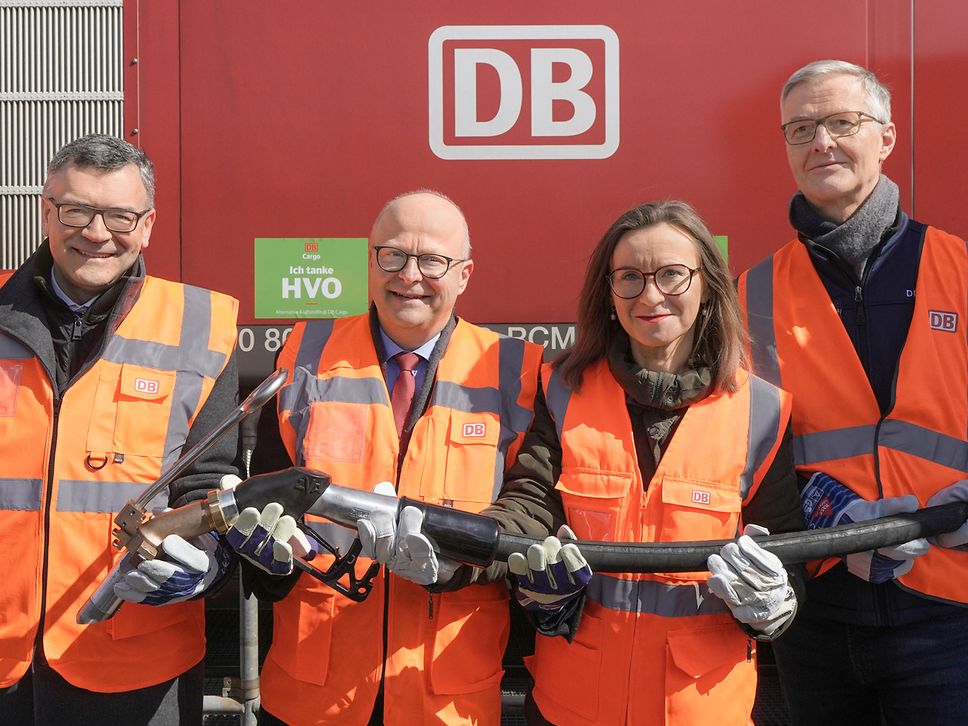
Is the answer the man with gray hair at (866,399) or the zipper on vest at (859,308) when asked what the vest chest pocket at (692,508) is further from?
the zipper on vest at (859,308)

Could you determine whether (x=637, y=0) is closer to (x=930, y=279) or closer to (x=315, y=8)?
(x=315, y=8)

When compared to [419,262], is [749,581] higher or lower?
lower

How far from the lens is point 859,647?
72.9 inches

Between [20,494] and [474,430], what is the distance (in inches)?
38.1

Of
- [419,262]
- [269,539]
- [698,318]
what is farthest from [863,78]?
[269,539]

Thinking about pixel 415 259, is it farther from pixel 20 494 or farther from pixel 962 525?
pixel 962 525

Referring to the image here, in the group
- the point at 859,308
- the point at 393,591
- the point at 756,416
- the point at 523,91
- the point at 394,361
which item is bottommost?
the point at 393,591

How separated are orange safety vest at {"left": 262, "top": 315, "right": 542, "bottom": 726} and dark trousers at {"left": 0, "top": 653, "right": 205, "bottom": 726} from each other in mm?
246

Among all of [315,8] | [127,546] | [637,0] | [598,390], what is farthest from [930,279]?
[315,8]

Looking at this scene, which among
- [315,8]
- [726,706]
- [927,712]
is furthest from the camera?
[315,8]

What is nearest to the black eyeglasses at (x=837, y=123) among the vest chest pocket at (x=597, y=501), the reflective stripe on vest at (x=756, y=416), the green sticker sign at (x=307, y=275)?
the reflective stripe on vest at (x=756, y=416)

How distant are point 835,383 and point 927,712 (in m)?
0.71

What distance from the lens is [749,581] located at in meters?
1.57

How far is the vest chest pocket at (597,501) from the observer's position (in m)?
1.71
